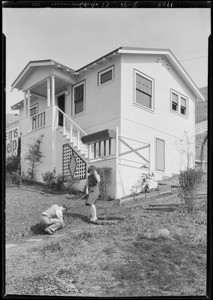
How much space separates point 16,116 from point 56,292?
223cm

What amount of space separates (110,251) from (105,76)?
3.10 m

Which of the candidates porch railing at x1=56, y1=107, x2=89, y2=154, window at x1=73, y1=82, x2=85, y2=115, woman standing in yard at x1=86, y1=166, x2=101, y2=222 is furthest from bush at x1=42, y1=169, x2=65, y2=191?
window at x1=73, y1=82, x2=85, y2=115

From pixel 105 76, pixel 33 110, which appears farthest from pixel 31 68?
pixel 105 76

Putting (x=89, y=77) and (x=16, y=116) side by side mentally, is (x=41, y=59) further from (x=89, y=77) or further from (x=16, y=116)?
(x=89, y=77)

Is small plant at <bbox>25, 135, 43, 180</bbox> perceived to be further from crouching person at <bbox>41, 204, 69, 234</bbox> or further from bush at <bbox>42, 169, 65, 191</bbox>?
crouching person at <bbox>41, 204, 69, 234</bbox>

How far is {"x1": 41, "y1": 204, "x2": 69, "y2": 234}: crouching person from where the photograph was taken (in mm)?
5141

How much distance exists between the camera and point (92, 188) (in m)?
5.32

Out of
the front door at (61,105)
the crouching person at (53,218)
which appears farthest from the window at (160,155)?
the crouching person at (53,218)

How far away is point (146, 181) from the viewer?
19.1ft

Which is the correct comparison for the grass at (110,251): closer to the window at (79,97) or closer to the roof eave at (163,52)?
the window at (79,97)

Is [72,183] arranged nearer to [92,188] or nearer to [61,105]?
[92,188]

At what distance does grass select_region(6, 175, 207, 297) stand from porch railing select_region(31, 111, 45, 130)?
902mm

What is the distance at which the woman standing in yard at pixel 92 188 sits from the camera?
5258mm

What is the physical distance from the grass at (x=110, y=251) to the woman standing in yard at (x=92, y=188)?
3.8 inches
